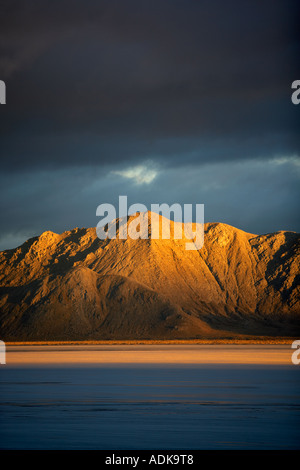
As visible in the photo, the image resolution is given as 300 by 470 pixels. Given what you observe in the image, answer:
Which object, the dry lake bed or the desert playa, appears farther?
the desert playa

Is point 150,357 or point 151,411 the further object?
point 150,357

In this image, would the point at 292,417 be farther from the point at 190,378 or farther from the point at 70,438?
the point at 190,378

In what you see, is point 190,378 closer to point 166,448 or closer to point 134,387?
point 134,387

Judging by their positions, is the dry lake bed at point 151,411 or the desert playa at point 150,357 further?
the desert playa at point 150,357

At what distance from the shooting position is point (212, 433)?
28.6 m

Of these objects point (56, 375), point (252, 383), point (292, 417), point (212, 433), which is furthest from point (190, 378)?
point (212, 433)

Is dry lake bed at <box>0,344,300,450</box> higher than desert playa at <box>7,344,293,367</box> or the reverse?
the reverse

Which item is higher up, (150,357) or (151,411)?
(150,357)

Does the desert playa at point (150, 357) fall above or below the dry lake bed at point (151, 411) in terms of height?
above
